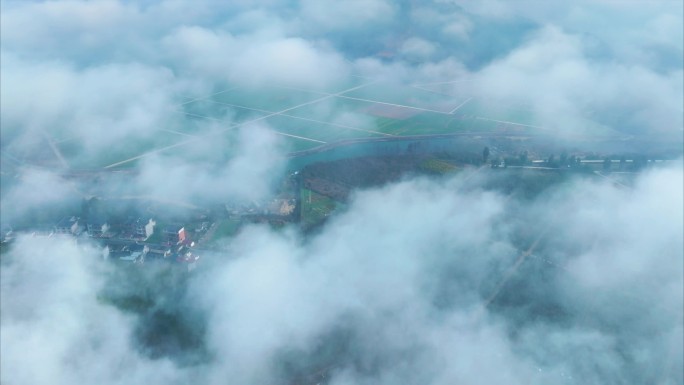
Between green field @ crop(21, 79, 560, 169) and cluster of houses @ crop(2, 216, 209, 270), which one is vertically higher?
green field @ crop(21, 79, 560, 169)

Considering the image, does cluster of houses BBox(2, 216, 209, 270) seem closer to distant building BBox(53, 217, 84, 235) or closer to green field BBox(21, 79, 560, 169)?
distant building BBox(53, 217, 84, 235)

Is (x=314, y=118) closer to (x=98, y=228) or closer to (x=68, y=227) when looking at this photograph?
(x=98, y=228)

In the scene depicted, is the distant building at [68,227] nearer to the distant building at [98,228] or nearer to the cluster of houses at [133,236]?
the cluster of houses at [133,236]

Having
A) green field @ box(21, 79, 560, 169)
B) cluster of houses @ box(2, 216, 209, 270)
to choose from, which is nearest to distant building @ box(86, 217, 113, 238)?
cluster of houses @ box(2, 216, 209, 270)

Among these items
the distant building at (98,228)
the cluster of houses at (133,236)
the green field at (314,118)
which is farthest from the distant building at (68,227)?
the green field at (314,118)

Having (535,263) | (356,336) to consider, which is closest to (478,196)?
(535,263)

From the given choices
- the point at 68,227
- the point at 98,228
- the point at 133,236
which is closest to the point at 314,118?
the point at 133,236

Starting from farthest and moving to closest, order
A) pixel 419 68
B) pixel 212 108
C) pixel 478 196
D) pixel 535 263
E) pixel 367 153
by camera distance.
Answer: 1. pixel 419 68
2. pixel 212 108
3. pixel 367 153
4. pixel 478 196
5. pixel 535 263

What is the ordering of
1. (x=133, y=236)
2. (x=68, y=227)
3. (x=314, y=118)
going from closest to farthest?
(x=133, y=236), (x=68, y=227), (x=314, y=118)

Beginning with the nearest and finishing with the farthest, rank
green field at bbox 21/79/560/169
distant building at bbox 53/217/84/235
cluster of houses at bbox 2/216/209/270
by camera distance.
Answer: cluster of houses at bbox 2/216/209/270, distant building at bbox 53/217/84/235, green field at bbox 21/79/560/169

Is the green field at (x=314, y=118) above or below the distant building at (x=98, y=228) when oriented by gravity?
above

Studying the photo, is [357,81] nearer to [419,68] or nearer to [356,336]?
[419,68]
